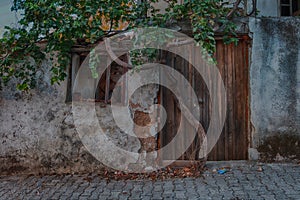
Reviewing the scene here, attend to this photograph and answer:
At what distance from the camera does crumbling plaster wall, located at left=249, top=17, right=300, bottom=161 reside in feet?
14.7

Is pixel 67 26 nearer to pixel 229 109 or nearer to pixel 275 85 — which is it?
pixel 229 109

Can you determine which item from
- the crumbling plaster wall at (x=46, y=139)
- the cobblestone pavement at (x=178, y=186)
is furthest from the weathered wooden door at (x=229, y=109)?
the crumbling plaster wall at (x=46, y=139)

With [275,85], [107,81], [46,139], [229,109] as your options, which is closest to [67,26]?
[107,81]

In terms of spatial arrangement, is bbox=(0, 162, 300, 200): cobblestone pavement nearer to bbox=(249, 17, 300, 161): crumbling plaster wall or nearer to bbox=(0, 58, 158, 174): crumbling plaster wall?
bbox=(0, 58, 158, 174): crumbling plaster wall

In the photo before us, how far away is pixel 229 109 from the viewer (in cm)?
464

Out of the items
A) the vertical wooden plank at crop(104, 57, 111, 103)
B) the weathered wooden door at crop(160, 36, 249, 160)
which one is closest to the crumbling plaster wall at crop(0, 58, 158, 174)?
the vertical wooden plank at crop(104, 57, 111, 103)

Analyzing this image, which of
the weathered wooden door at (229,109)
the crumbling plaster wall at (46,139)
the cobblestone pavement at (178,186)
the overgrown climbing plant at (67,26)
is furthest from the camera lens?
the weathered wooden door at (229,109)

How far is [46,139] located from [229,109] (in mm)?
2968

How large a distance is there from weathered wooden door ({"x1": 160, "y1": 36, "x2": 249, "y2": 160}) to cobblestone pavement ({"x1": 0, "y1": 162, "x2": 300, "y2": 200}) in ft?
1.23

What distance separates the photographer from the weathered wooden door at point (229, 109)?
463cm

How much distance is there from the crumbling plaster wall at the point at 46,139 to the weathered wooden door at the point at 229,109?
0.81m

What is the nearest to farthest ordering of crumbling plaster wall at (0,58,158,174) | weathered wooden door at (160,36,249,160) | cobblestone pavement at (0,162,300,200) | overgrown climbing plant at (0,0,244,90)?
cobblestone pavement at (0,162,300,200)
overgrown climbing plant at (0,0,244,90)
crumbling plaster wall at (0,58,158,174)
weathered wooden door at (160,36,249,160)

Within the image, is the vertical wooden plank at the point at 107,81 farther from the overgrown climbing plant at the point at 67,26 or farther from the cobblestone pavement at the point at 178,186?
the cobblestone pavement at the point at 178,186

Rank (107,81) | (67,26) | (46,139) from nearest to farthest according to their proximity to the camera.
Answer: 1. (67,26)
2. (46,139)
3. (107,81)
